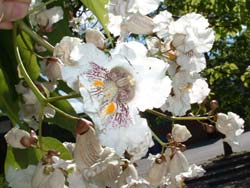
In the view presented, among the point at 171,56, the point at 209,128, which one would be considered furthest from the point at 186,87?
the point at 209,128

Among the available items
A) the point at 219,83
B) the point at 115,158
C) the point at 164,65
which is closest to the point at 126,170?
the point at 115,158

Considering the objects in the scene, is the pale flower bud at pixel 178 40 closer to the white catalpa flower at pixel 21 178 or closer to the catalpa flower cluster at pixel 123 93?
the catalpa flower cluster at pixel 123 93

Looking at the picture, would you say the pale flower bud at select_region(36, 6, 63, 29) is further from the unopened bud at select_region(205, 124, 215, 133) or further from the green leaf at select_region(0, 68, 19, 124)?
the unopened bud at select_region(205, 124, 215, 133)

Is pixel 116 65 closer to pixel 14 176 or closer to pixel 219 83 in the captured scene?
pixel 14 176

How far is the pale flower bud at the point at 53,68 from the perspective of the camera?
577mm

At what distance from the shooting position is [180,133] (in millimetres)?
665

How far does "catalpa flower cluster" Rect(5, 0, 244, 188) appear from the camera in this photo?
47 centimetres

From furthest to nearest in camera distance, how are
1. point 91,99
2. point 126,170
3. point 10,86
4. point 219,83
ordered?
point 219,83 < point 10,86 < point 126,170 < point 91,99

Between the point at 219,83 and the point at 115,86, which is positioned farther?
the point at 219,83

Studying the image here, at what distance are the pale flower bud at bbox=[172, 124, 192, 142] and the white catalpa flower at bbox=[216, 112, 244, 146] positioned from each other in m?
0.06

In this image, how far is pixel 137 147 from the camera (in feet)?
1.65

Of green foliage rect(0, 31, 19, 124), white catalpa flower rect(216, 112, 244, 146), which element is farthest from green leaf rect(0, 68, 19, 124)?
white catalpa flower rect(216, 112, 244, 146)

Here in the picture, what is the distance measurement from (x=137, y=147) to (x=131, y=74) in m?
0.06

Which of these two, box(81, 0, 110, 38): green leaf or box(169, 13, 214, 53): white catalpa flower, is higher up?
box(81, 0, 110, 38): green leaf
